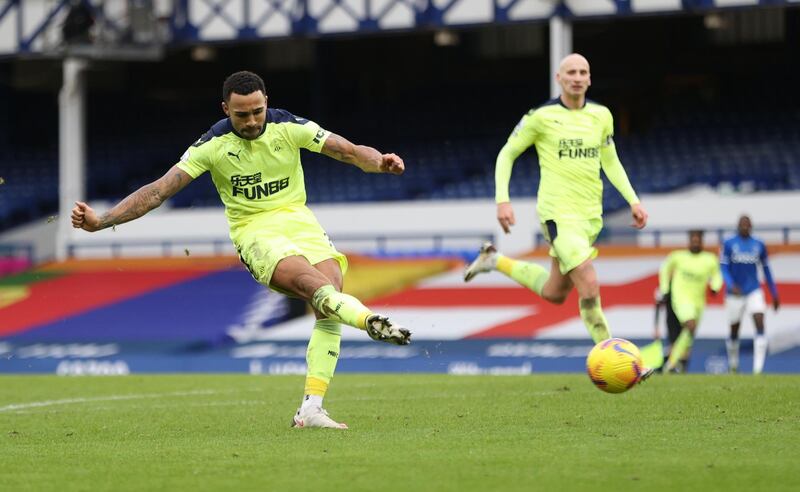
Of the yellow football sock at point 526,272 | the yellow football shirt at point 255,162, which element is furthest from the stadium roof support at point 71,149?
the yellow football shirt at point 255,162

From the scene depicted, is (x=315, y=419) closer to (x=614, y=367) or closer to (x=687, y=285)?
(x=614, y=367)

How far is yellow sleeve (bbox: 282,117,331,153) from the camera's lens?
9.86 metres

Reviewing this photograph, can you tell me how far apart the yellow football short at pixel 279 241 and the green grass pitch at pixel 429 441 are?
42.6 inches

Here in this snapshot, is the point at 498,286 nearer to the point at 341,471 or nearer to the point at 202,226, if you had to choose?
the point at 202,226

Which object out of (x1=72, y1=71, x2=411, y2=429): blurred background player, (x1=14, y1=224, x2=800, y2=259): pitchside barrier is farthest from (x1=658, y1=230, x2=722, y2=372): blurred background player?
(x1=72, y1=71, x2=411, y2=429): blurred background player

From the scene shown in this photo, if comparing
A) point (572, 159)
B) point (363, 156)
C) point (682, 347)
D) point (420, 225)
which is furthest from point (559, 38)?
point (363, 156)

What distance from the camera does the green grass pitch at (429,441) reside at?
23.0ft

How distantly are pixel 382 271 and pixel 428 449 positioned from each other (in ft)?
70.8

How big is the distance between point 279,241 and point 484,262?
4.54m

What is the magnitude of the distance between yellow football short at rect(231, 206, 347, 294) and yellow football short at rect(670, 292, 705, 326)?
10834 mm

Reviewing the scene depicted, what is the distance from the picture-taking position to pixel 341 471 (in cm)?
730

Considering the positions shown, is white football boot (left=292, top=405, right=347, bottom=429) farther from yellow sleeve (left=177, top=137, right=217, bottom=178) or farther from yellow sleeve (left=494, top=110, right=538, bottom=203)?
yellow sleeve (left=494, top=110, right=538, bottom=203)

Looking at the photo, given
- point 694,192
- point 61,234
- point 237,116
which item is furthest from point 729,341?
point 61,234

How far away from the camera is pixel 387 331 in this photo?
27.4ft
